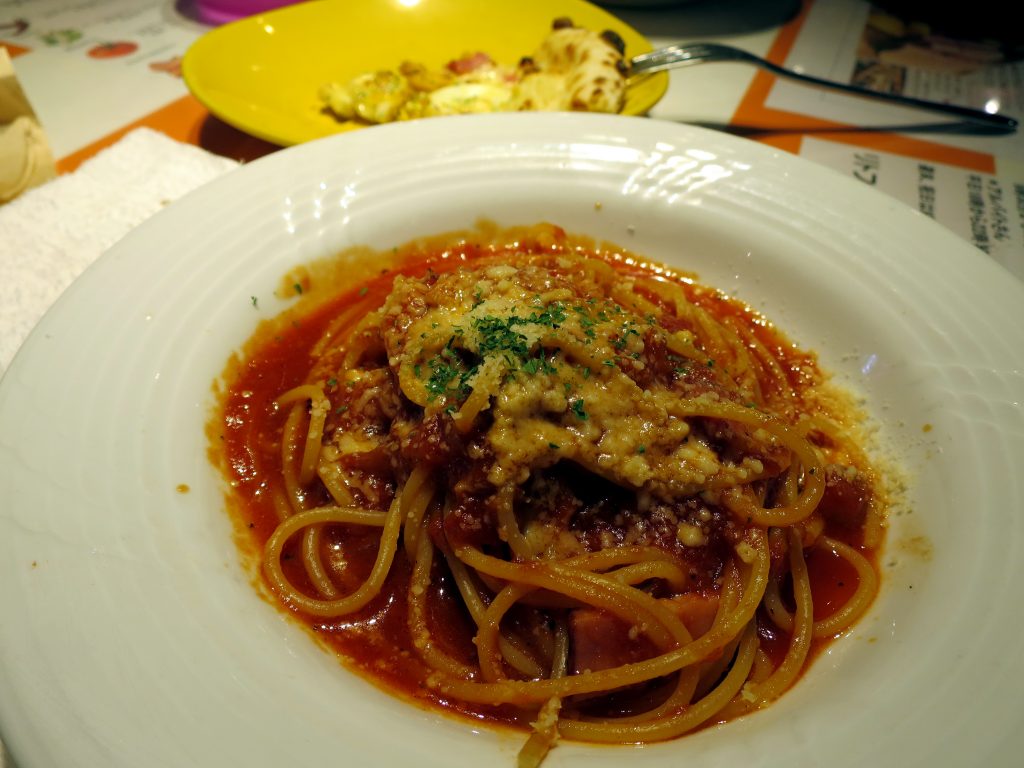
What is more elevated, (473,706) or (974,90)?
(974,90)

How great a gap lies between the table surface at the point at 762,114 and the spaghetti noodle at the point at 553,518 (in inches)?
101

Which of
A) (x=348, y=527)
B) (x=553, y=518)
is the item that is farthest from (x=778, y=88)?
(x=348, y=527)

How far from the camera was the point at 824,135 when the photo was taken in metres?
5.00

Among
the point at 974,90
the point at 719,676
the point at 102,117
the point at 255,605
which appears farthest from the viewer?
the point at 974,90

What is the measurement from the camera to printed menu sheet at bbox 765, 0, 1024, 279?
4348mm

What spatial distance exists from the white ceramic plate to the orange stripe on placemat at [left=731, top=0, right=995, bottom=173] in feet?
5.98

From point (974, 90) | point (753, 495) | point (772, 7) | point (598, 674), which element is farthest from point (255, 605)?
point (772, 7)

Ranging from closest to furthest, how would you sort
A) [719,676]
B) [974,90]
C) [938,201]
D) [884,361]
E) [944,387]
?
[719,676] < [944,387] < [884,361] < [938,201] < [974,90]

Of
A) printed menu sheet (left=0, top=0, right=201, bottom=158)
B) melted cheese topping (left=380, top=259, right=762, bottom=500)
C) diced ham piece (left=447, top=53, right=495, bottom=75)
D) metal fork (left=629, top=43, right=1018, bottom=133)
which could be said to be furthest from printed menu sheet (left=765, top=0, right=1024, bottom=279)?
printed menu sheet (left=0, top=0, right=201, bottom=158)

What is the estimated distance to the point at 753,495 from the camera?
2.42 metres

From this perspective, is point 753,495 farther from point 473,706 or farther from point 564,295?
point 473,706

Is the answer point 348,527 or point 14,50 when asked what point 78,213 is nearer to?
point 348,527

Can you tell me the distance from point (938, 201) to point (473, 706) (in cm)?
422

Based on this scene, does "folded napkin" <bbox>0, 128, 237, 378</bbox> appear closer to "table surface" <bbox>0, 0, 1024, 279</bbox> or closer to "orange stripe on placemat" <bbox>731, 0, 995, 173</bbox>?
"table surface" <bbox>0, 0, 1024, 279</bbox>
